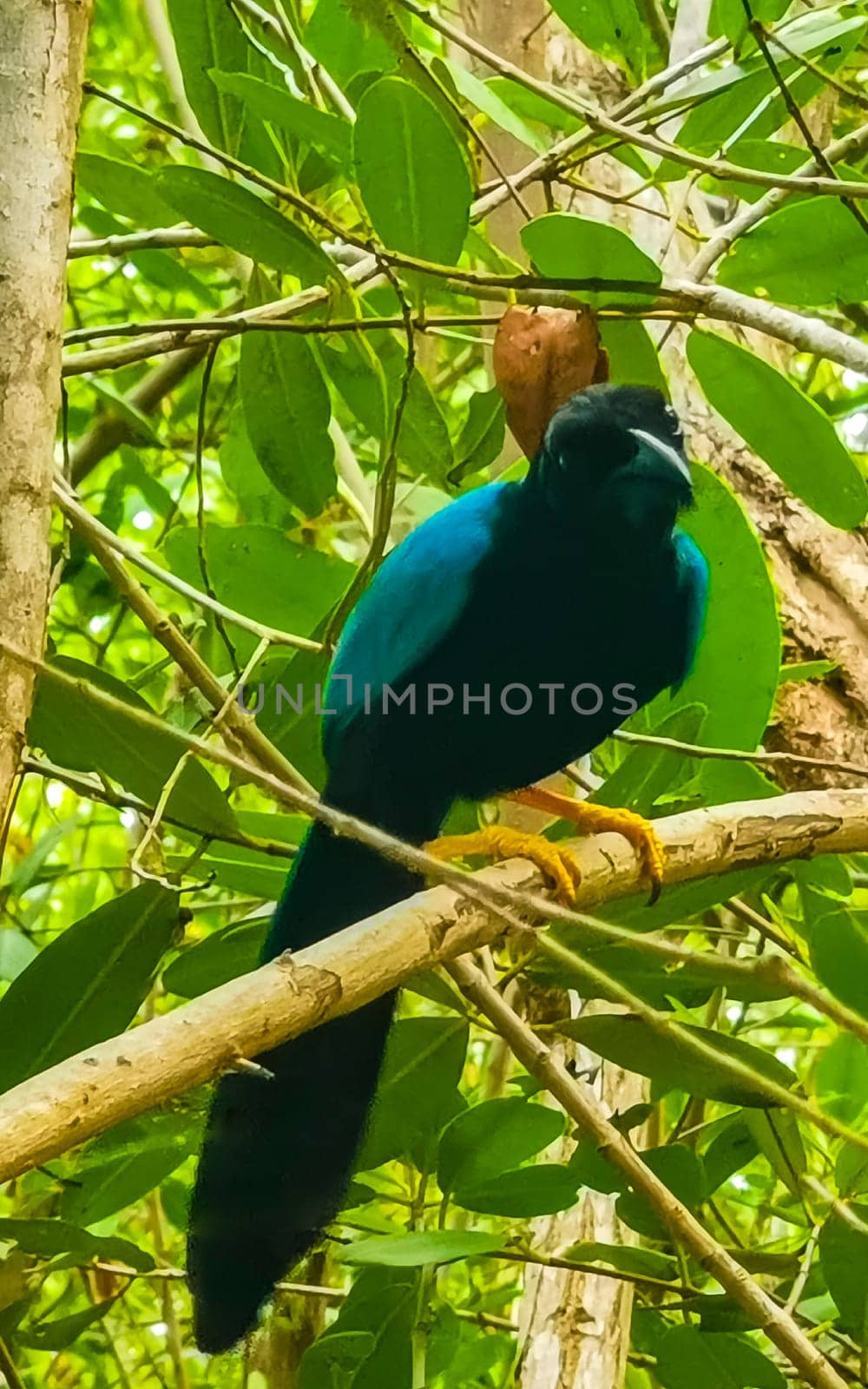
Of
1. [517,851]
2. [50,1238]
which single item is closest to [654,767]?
[517,851]

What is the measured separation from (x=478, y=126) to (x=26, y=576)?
1.87 metres

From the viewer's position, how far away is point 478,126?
2.63 m

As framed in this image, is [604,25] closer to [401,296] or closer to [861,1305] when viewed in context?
[401,296]

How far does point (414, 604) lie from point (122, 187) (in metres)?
0.67

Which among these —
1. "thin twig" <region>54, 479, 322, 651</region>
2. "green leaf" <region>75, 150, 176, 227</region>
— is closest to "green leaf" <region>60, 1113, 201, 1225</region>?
"thin twig" <region>54, 479, 322, 651</region>

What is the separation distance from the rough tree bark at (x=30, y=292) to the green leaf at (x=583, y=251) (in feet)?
1.69

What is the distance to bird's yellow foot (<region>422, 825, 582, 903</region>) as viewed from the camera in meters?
1.74

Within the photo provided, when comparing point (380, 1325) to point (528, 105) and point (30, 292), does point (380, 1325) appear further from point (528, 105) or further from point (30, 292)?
point (528, 105)

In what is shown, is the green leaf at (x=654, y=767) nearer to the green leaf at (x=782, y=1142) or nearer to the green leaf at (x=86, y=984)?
the green leaf at (x=782, y=1142)

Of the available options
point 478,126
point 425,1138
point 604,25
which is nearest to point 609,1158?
point 425,1138

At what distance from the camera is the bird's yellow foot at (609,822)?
64.3 inches

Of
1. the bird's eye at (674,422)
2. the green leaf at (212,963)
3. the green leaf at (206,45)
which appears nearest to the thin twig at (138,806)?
the green leaf at (212,963)

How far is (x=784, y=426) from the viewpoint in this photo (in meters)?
1.65

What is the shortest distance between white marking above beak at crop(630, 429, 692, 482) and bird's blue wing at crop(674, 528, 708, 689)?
0.18 metres
